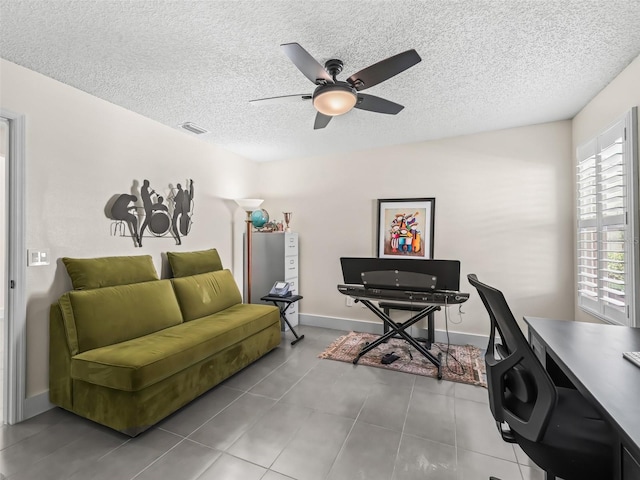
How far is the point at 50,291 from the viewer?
7.68 feet

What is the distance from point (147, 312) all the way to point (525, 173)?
161 inches

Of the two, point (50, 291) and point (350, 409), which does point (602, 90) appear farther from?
point (50, 291)

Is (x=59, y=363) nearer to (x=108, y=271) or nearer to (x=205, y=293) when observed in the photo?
(x=108, y=271)

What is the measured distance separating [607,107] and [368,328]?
328 centimetres

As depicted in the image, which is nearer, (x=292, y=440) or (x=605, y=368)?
(x=605, y=368)

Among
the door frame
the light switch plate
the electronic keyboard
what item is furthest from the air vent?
the electronic keyboard

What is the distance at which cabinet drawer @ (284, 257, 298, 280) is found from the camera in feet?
13.9

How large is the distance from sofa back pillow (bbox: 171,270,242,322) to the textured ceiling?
1.71m

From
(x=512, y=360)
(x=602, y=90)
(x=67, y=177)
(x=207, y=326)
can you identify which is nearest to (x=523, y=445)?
(x=512, y=360)

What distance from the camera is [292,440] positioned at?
6.43 feet

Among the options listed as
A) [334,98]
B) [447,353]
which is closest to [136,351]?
[334,98]

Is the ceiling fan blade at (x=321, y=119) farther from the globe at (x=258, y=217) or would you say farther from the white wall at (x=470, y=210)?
the globe at (x=258, y=217)

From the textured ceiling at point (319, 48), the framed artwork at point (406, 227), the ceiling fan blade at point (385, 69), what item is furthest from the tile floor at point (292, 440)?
the textured ceiling at point (319, 48)

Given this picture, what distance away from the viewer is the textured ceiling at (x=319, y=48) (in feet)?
5.40
